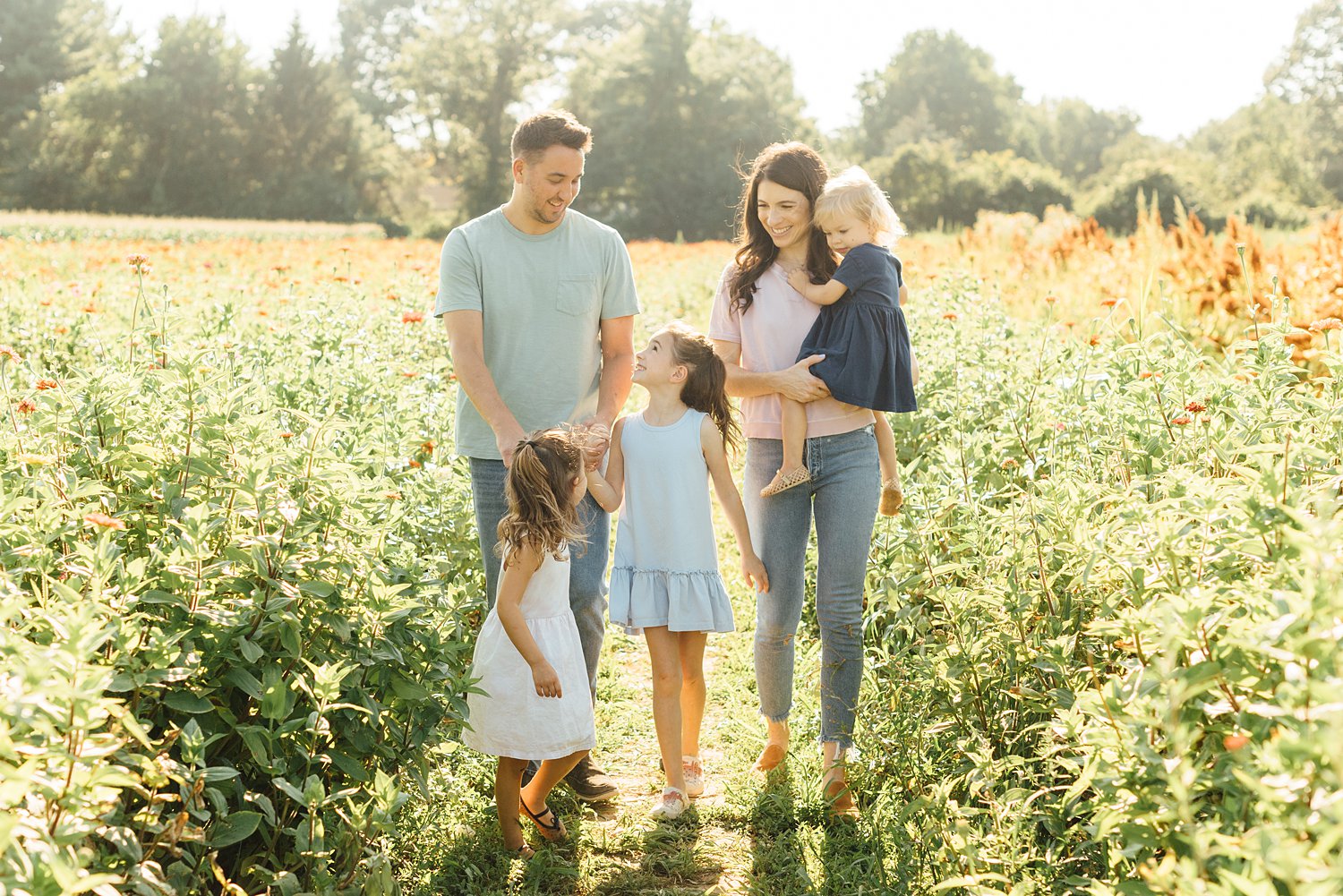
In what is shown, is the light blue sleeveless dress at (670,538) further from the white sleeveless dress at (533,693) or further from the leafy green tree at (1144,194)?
the leafy green tree at (1144,194)

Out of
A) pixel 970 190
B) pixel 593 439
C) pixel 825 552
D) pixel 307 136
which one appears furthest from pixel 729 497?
pixel 307 136

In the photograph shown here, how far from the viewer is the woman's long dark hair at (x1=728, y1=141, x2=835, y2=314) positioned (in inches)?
143

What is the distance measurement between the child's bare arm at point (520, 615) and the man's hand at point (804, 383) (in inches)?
37.5

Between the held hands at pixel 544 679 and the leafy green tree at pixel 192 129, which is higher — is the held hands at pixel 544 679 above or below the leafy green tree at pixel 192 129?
below

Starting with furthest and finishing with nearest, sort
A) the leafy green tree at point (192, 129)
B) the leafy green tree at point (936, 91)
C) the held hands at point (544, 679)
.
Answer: the leafy green tree at point (936, 91) → the leafy green tree at point (192, 129) → the held hands at point (544, 679)

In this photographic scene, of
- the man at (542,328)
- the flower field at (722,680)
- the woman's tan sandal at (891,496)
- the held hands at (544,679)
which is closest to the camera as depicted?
the flower field at (722,680)

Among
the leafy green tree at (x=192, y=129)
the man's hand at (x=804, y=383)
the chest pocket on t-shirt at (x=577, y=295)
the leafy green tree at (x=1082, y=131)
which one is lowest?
the man's hand at (x=804, y=383)

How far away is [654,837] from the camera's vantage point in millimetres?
3531

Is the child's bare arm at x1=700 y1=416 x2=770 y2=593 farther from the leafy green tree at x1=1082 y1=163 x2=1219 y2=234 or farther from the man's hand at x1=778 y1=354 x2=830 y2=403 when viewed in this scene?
the leafy green tree at x1=1082 y1=163 x2=1219 y2=234

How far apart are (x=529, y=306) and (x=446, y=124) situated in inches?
2258

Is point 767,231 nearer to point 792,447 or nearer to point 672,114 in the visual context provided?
point 792,447

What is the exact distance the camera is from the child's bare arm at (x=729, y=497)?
3.61m

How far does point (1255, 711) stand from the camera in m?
1.63

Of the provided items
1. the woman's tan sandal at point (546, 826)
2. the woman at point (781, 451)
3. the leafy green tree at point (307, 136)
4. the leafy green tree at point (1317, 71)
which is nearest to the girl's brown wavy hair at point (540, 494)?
the woman at point (781, 451)
